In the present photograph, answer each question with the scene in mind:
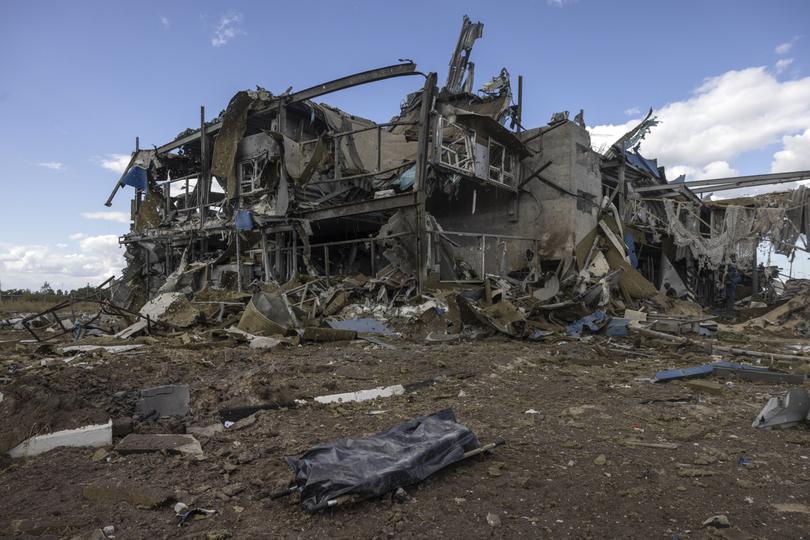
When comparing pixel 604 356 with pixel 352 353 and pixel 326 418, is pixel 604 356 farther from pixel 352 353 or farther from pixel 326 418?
pixel 326 418

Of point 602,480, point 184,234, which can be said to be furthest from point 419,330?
point 184,234

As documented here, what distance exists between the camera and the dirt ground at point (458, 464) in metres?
2.49

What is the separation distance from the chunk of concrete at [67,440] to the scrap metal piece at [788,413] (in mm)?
5184

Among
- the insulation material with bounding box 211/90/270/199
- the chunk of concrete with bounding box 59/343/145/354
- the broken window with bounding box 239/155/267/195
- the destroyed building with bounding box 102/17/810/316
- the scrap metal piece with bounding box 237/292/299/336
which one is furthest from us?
the broken window with bounding box 239/155/267/195

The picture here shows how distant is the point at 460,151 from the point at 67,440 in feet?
39.8

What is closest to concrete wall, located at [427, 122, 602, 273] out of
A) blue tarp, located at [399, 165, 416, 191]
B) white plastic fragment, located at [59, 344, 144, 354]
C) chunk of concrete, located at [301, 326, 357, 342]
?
blue tarp, located at [399, 165, 416, 191]

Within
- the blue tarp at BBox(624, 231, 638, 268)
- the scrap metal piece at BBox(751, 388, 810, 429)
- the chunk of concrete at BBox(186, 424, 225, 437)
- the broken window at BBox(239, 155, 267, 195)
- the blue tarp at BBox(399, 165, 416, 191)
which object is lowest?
the chunk of concrete at BBox(186, 424, 225, 437)

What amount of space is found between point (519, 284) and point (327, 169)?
667 cm

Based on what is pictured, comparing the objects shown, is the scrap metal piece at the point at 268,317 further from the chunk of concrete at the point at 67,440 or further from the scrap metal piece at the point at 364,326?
the chunk of concrete at the point at 67,440

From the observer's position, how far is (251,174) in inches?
626

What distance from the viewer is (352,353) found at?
26.1ft

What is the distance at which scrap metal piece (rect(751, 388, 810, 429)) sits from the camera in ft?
13.0

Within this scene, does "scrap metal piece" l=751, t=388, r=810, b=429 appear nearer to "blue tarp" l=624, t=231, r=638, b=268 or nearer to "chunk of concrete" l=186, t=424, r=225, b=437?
"chunk of concrete" l=186, t=424, r=225, b=437

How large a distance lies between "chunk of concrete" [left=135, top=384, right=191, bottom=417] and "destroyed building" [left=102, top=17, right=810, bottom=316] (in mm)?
7143
